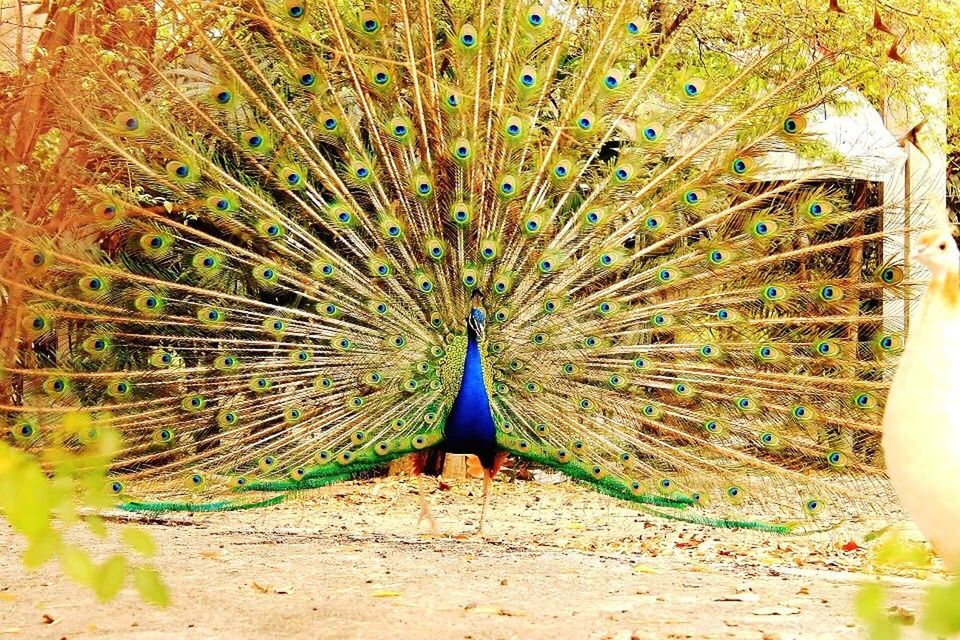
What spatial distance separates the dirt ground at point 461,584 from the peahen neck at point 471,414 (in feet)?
1.57

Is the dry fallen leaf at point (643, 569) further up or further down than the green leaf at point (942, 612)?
further down

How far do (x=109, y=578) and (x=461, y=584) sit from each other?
2891mm

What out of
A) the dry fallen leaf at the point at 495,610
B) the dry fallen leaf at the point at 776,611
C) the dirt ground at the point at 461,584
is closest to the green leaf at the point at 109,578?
the dirt ground at the point at 461,584

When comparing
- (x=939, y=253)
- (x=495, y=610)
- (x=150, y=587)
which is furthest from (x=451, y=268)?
(x=150, y=587)

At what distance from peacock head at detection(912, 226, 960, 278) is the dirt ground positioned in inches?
28.7

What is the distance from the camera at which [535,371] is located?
516 centimetres

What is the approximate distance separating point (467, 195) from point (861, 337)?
74.8 inches

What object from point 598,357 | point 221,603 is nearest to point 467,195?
point 598,357

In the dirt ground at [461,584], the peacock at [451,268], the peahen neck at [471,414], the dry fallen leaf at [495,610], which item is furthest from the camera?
the peacock at [451,268]

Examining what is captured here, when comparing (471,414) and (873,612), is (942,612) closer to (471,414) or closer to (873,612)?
(873,612)

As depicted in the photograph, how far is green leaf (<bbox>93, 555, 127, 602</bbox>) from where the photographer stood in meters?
1.35

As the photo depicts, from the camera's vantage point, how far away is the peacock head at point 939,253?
8.50 feet

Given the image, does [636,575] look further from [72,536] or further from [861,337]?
[72,536]

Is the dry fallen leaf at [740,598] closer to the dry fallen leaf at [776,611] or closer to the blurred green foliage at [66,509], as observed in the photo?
the dry fallen leaf at [776,611]
